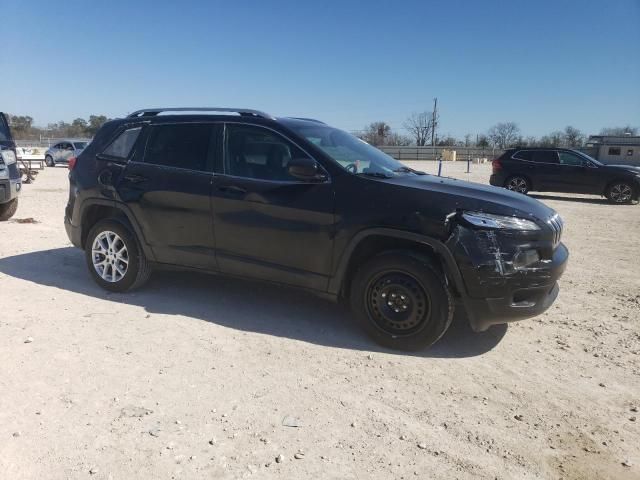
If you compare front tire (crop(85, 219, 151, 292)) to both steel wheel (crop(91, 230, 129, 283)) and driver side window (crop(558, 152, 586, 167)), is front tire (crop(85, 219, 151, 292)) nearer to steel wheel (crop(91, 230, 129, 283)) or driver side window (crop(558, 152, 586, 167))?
steel wheel (crop(91, 230, 129, 283))

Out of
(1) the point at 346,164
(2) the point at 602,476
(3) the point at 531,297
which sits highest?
(1) the point at 346,164

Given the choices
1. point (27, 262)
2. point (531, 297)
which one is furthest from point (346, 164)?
point (27, 262)

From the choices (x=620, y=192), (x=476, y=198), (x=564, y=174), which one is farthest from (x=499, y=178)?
(x=476, y=198)

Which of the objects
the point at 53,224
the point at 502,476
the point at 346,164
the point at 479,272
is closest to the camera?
the point at 502,476

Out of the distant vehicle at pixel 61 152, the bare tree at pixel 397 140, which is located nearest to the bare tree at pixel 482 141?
the bare tree at pixel 397 140

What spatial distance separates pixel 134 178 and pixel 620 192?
14.5 meters

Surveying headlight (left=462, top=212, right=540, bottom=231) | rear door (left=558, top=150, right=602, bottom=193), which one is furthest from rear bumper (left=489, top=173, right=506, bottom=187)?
headlight (left=462, top=212, right=540, bottom=231)

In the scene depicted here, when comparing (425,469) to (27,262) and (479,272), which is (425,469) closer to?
(479,272)

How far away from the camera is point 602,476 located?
2.63 metres

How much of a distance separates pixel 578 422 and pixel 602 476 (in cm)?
51

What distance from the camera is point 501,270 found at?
3.70m

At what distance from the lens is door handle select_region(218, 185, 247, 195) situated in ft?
14.8

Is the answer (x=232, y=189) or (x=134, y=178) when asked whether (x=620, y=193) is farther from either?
(x=134, y=178)

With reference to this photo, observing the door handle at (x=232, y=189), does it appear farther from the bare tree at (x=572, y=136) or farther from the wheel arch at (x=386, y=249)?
the bare tree at (x=572, y=136)
